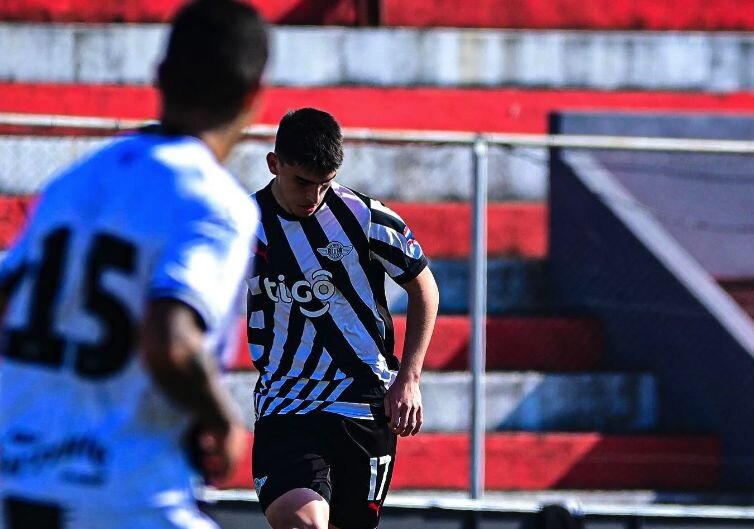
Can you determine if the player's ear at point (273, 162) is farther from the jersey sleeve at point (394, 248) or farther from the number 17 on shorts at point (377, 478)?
the number 17 on shorts at point (377, 478)

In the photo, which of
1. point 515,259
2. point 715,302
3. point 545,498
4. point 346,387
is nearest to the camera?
point 346,387

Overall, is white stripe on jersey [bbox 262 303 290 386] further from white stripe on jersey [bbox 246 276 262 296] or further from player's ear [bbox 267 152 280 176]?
player's ear [bbox 267 152 280 176]

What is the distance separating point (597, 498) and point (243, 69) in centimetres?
621

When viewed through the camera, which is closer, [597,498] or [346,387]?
[346,387]

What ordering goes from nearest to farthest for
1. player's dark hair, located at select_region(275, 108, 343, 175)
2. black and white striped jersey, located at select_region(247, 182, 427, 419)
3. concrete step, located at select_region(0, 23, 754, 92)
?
player's dark hair, located at select_region(275, 108, 343, 175) → black and white striped jersey, located at select_region(247, 182, 427, 419) → concrete step, located at select_region(0, 23, 754, 92)

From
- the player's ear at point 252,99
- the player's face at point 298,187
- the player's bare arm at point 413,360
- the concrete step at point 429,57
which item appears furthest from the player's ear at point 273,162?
the concrete step at point 429,57

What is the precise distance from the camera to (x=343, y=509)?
530 cm

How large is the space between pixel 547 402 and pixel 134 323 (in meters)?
6.44

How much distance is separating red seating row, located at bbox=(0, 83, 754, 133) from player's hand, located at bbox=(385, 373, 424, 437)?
5453 millimetres

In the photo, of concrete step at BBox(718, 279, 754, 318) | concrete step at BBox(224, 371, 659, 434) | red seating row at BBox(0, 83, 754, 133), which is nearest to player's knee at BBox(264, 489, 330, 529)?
concrete step at BBox(224, 371, 659, 434)

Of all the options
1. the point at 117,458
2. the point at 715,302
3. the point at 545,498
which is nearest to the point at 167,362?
the point at 117,458

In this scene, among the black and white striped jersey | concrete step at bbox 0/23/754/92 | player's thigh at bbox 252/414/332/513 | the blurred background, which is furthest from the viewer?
concrete step at bbox 0/23/754/92

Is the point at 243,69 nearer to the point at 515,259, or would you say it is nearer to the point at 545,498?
the point at 545,498

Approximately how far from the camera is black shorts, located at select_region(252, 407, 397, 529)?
5172 mm
